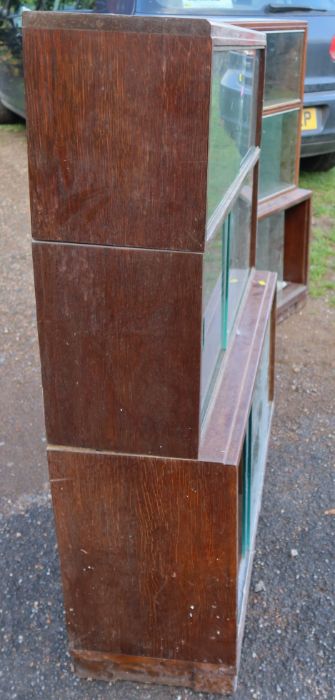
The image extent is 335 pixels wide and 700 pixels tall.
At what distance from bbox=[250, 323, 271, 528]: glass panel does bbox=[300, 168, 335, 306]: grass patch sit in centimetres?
174

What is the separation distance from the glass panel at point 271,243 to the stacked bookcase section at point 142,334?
166 centimetres

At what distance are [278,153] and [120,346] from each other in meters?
2.52

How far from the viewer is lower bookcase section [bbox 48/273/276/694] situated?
174 centimetres

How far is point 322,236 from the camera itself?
5273 mm

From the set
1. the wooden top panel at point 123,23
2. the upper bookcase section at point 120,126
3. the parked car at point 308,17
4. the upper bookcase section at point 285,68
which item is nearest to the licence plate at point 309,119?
the parked car at point 308,17

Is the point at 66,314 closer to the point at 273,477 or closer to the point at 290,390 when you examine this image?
the point at 273,477

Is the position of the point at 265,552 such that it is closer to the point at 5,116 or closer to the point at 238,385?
the point at 238,385

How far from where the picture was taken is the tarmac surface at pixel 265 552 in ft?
6.73

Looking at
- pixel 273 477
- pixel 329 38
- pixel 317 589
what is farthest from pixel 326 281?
pixel 317 589

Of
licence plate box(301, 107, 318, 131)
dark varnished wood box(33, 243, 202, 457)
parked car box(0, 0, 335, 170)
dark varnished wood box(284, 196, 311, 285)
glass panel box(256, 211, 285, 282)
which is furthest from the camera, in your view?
licence plate box(301, 107, 318, 131)

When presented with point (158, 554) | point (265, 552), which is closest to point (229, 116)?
point (158, 554)

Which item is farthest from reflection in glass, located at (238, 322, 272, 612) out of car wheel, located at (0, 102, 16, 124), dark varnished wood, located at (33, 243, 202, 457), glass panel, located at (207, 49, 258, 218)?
car wheel, located at (0, 102, 16, 124)

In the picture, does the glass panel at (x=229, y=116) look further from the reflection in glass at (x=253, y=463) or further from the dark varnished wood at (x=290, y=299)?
the dark varnished wood at (x=290, y=299)

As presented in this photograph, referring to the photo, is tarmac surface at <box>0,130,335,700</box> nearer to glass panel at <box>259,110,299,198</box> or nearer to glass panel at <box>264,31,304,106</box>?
glass panel at <box>259,110,299,198</box>
